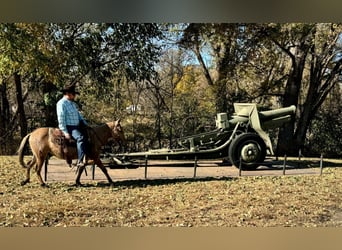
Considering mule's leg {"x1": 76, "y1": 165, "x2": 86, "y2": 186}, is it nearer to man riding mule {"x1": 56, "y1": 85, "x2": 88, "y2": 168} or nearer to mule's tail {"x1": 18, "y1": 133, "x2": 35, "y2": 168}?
man riding mule {"x1": 56, "y1": 85, "x2": 88, "y2": 168}

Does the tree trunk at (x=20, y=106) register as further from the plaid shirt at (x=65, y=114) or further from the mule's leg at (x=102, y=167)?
the mule's leg at (x=102, y=167)

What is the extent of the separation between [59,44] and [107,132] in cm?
98

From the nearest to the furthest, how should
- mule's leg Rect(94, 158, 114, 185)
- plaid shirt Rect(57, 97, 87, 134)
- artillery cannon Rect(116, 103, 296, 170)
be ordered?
plaid shirt Rect(57, 97, 87, 134)
mule's leg Rect(94, 158, 114, 185)
artillery cannon Rect(116, 103, 296, 170)

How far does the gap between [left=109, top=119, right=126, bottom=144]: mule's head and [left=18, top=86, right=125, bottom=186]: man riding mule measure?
0.30 feet

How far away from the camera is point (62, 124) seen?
4.45 metres

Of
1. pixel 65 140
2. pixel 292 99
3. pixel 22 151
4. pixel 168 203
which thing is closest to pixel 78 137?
pixel 65 140

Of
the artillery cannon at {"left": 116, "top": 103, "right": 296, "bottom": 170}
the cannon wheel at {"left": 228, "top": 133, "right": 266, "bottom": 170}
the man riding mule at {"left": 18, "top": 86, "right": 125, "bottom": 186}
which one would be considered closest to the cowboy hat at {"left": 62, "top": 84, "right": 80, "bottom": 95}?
the man riding mule at {"left": 18, "top": 86, "right": 125, "bottom": 186}

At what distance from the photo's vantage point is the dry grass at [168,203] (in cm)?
428

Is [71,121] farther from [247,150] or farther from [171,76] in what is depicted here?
[247,150]

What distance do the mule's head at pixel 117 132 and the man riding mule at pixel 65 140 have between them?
0.09 metres

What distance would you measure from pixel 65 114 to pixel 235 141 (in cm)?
167

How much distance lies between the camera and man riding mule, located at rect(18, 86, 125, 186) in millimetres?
4453

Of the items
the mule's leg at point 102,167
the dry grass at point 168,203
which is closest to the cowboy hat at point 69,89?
the mule's leg at point 102,167
